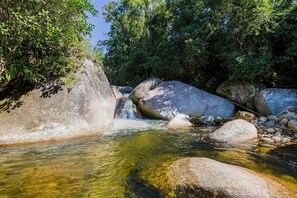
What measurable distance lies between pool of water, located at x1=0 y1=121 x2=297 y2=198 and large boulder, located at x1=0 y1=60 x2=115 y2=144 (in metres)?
0.64

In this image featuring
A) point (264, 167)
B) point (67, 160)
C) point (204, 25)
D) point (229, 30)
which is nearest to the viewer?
point (264, 167)

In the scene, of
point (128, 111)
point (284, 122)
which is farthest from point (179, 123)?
point (284, 122)

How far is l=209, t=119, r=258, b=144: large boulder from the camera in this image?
709 centimetres

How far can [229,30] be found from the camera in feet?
41.9

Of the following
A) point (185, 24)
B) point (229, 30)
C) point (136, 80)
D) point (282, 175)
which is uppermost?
point (185, 24)

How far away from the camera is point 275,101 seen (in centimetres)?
1072

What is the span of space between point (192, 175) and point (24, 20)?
20.2 ft

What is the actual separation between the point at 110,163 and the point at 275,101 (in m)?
8.89

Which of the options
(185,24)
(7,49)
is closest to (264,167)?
(7,49)

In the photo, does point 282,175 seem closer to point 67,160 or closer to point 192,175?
point 192,175

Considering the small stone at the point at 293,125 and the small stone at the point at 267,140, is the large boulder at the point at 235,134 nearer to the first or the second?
the small stone at the point at 267,140

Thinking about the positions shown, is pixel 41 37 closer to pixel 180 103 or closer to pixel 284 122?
pixel 180 103

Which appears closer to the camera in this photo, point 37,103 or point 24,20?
point 24,20

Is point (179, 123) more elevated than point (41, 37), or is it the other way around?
point (41, 37)
